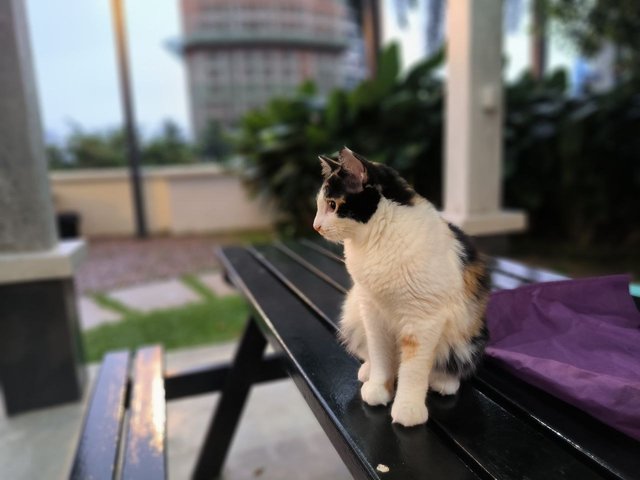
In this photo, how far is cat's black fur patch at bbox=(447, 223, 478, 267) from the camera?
0.73m

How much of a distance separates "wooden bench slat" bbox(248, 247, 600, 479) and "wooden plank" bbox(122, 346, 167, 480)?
504 millimetres

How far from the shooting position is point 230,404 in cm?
153

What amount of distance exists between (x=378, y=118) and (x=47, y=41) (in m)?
4.71

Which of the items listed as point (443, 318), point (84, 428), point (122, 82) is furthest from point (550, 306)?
point (122, 82)

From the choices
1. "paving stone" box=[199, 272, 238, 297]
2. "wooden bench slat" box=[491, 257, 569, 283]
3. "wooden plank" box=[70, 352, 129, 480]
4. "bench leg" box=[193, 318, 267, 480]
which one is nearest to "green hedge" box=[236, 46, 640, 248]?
"paving stone" box=[199, 272, 238, 297]

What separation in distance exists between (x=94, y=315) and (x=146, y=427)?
2590mm

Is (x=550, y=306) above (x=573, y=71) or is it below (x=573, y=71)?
below

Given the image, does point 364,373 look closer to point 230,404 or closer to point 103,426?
point 103,426

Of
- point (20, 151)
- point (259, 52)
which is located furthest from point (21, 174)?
point (259, 52)

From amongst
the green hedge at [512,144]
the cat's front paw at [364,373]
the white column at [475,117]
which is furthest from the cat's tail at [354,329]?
the green hedge at [512,144]

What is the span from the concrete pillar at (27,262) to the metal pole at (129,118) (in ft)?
14.1

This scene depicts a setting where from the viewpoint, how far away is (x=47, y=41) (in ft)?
19.5

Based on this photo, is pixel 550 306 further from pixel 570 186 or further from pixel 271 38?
pixel 271 38

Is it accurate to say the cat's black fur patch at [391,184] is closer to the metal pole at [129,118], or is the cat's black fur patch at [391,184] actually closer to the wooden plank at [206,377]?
the wooden plank at [206,377]
